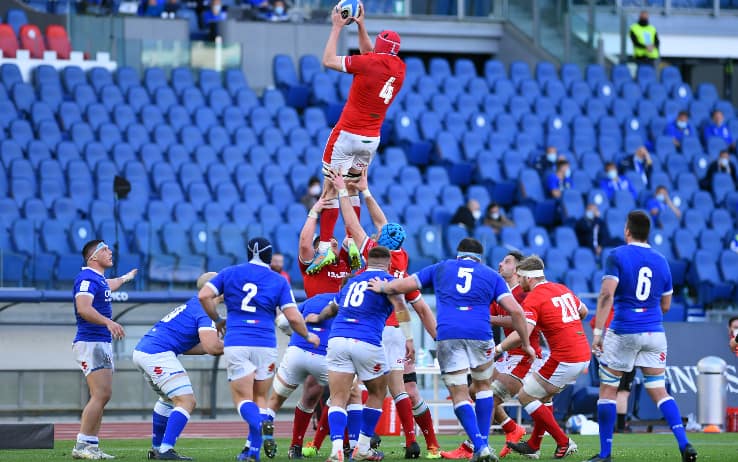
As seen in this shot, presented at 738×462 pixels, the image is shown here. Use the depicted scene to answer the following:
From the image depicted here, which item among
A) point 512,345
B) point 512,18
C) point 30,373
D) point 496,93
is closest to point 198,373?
point 30,373

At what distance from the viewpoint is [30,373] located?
22.1 metres

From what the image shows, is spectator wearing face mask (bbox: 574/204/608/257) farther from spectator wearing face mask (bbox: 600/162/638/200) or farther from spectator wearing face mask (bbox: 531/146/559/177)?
spectator wearing face mask (bbox: 531/146/559/177)

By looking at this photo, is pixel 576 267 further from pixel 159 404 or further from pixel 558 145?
pixel 159 404

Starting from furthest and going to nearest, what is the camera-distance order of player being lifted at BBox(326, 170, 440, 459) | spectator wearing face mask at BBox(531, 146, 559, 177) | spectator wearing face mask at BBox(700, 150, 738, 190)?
spectator wearing face mask at BBox(700, 150, 738, 190)
spectator wearing face mask at BBox(531, 146, 559, 177)
player being lifted at BBox(326, 170, 440, 459)

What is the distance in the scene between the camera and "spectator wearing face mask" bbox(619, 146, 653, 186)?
29922 mm

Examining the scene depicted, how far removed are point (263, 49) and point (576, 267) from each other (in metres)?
9.55

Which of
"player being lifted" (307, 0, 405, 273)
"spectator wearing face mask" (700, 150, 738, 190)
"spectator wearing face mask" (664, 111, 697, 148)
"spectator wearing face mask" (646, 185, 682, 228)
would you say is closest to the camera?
"player being lifted" (307, 0, 405, 273)

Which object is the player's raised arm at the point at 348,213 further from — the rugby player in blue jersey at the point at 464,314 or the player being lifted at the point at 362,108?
the rugby player in blue jersey at the point at 464,314

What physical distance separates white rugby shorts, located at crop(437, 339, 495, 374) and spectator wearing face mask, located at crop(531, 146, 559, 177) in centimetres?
1619

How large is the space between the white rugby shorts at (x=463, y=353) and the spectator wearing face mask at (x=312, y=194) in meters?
12.5

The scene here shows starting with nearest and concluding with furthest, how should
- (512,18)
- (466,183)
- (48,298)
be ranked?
(48,298), (466,183), (512,18)

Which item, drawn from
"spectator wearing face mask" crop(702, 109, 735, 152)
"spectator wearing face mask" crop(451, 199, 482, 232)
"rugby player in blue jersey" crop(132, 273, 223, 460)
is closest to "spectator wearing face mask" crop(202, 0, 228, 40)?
"spectator wearing face mask" crop(451, 199, 482, 232)

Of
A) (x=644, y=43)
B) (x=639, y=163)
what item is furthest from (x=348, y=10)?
(x=644, y=43)

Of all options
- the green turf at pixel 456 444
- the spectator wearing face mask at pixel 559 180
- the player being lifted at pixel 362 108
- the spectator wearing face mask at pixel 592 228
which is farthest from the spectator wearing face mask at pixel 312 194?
the player being lifted at pixel 362 108
